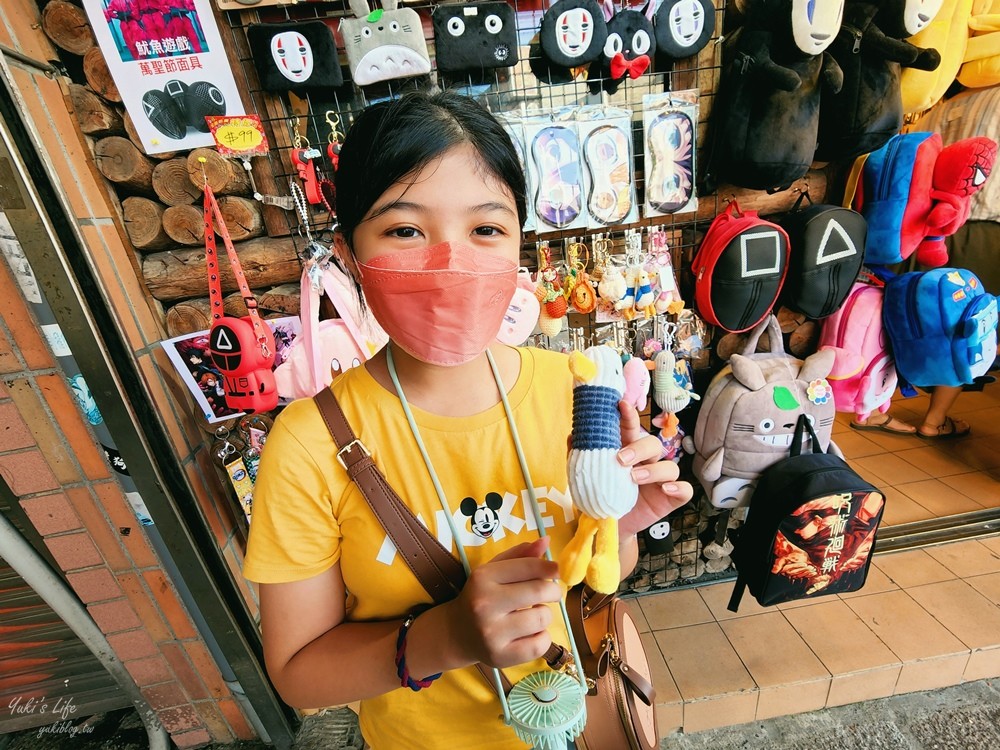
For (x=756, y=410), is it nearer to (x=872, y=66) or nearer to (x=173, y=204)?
(x=872, y=66)

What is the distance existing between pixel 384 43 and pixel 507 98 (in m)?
0.40

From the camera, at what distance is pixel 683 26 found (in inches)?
50.8

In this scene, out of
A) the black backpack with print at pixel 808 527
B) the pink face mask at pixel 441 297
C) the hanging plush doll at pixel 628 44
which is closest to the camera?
the pink face mask at pixel 441 297

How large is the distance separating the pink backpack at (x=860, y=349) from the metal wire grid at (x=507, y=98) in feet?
1.97

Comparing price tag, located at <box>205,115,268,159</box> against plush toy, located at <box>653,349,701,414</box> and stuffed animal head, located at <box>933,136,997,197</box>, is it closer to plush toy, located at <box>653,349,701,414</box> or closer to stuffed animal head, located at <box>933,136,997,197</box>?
plush toy, located at <box>653,349,701,414</box>

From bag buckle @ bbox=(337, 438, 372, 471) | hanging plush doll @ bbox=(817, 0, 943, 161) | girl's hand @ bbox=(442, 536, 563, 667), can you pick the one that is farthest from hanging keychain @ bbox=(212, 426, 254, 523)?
hanging plush doll @ bbox=(817, 0, 943, 161)

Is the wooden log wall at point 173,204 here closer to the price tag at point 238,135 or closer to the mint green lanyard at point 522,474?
the price tag at point 238,135

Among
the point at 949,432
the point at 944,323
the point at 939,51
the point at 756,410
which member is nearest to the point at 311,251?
the point at 756,410

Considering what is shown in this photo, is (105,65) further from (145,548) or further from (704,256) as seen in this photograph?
(704,256)

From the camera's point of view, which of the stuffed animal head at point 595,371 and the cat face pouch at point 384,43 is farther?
the cat face pouch at point 384,43

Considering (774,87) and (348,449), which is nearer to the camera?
(348,449)

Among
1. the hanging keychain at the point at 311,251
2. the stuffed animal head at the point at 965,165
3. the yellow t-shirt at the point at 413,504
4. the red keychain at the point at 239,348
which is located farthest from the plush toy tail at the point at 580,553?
the stuffed animal head at the point at 965,165

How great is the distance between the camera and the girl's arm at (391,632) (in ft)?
1.84

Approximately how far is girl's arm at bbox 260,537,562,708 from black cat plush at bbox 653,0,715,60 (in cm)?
148
